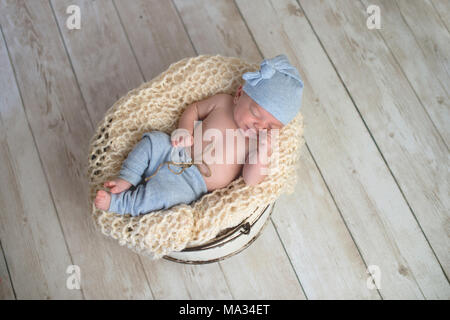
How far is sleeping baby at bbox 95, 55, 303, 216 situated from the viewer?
0.95 meters

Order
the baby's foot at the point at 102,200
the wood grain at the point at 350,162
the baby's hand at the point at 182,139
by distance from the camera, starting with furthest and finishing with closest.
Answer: the wood grain at the point at 350,162 < the baby's hand at the point at 182,139 < the baby's foot at the point at 102,200

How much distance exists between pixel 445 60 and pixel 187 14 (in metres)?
1.02

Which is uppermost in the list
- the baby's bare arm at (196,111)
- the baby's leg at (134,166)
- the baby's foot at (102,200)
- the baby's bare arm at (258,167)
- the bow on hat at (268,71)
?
the bow on hat at (268,71)

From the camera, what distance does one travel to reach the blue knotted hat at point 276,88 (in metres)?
0.94

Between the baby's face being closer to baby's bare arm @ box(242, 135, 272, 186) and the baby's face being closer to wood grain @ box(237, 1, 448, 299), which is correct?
baby's bare arm @ box(242, 135, 272, 186)

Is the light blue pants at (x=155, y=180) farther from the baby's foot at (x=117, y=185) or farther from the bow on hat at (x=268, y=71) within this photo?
the bow on hat at (x=268, y=71)

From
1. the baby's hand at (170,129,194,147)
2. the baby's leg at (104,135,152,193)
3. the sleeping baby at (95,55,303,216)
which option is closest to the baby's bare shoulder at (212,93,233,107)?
the sleeping baby at (95,55,303,216)

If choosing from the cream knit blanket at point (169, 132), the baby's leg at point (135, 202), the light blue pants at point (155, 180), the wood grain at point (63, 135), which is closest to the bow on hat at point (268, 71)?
the cream knit blanket at point (169, 132)

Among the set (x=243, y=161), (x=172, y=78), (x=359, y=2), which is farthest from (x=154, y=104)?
(x=359, y=2)

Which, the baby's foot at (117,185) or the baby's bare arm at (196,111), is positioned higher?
the baby's bare arm at (196,111)

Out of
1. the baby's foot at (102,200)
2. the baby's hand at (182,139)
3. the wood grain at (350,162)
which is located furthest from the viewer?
the wood grain at (350,162)

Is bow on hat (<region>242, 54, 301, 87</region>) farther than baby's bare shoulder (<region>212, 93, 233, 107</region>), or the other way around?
baby's bare shoulder (<region>212, 93, 233, 107</region>)

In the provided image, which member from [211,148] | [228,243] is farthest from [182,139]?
[228,243]

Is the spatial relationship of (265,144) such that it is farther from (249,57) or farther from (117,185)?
(249,57)
